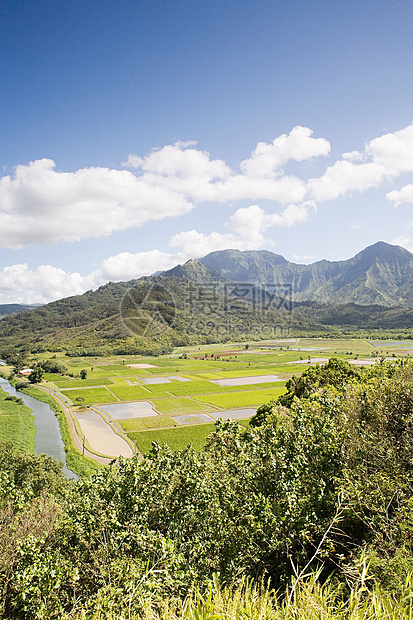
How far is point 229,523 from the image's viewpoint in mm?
9773

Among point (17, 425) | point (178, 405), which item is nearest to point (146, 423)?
point (178, 405)

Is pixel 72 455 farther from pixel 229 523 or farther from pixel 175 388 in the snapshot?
pixel 175 388

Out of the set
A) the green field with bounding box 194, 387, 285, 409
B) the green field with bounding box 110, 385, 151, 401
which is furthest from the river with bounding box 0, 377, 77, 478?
the green field with bounding box 194, 387, 285, 409

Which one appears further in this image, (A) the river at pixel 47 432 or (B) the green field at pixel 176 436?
(B) the green field at pixel 176 436

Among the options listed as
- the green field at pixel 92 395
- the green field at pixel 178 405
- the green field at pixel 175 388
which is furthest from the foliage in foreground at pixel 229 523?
the green field at pixel 92 395

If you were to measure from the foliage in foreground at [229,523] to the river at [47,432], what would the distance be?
26.1m

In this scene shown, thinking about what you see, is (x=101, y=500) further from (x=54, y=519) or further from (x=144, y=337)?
(x=144, y=337)

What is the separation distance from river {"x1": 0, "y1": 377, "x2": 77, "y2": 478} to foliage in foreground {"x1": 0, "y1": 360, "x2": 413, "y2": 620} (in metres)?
26.1

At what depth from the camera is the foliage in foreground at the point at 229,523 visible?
7.93 m

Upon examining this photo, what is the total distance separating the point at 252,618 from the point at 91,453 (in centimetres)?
3989

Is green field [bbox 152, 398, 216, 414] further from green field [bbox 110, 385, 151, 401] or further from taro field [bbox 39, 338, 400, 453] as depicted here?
green field [bbox 110, 385, 151, 401]

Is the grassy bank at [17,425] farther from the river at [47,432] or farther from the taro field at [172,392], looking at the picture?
the taro field at [172,392]

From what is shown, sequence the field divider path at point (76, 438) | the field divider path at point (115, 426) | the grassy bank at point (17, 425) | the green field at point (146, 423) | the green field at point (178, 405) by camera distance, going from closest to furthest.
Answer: the field divider path at point (76, 438) < the grassy bank at point (17, 425) < the field divider path at point (115, 426) < the green field at point (146, 423) < the green field at point (178, 405)

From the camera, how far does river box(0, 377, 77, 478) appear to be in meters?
38.9
